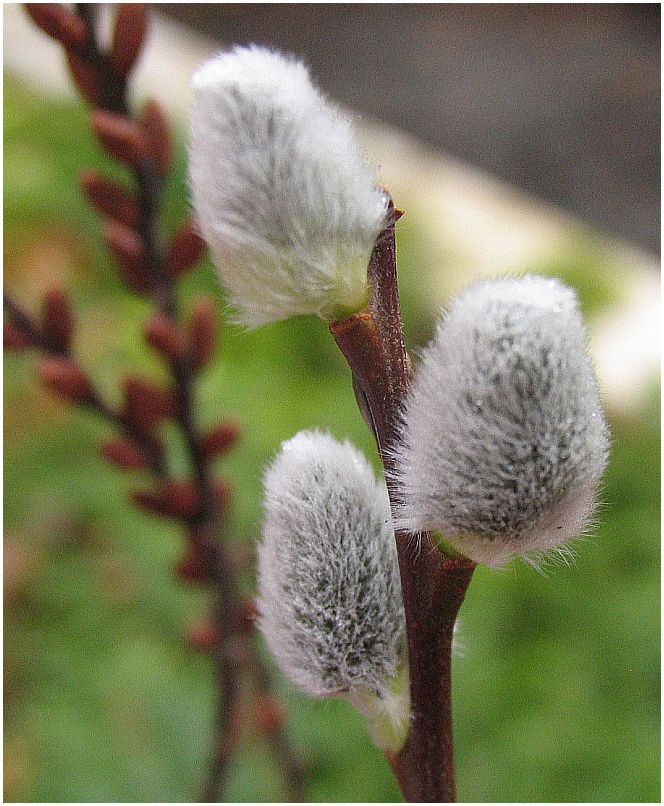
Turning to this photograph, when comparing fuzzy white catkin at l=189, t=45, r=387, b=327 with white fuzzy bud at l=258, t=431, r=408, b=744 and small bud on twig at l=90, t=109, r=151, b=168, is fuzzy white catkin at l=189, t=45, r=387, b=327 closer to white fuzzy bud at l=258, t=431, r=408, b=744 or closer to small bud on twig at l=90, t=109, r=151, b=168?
white fuzzy bud at l=258, t=431, r=408, b=744

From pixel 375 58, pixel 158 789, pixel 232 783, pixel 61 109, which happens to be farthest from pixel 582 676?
pixel 375 58

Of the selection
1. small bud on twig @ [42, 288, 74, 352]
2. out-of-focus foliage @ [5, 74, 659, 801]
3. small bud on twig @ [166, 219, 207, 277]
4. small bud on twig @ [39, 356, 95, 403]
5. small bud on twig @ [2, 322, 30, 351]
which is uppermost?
small bud on twig @ [166, 219, 207, 277]

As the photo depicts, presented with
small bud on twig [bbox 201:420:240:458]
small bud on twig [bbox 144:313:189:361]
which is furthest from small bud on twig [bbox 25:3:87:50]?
small bud on twig [bbox 201:420:240:458]

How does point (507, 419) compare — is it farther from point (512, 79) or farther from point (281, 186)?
point (512, 79)

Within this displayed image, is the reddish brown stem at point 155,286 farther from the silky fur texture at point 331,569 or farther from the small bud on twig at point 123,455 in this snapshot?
the silky fur texture at point 331,569

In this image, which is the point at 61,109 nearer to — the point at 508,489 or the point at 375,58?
the point at 375,58

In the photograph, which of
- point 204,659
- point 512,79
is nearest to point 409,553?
point 204,659
